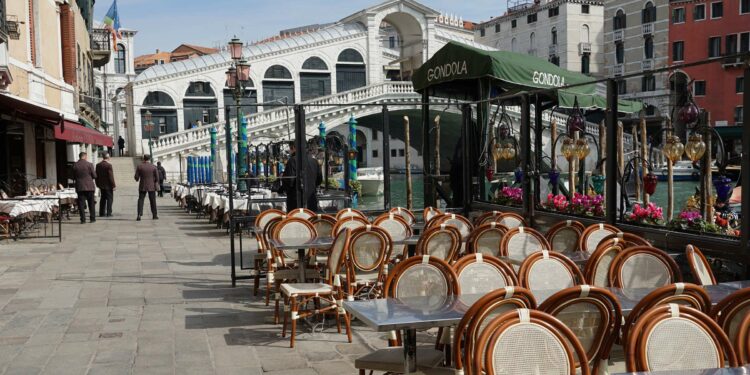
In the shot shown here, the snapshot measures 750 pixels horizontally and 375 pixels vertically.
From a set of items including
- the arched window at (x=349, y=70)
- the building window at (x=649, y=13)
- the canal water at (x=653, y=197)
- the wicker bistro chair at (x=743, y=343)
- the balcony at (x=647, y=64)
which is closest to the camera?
the wicker bistro chair at (x=743, y=343)

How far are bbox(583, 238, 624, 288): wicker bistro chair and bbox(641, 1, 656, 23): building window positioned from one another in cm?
4980

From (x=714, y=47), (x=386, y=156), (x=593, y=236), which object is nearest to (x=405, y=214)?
(x=386, y=156)

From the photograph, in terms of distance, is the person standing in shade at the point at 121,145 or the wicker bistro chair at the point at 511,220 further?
the person standing in shade at the point at 121,145

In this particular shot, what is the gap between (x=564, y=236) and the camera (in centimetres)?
636

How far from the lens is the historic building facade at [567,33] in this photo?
5759cm

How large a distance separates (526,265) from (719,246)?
220 cm

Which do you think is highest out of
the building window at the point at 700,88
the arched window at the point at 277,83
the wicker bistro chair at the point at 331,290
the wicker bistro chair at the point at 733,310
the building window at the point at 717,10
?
the building window at the point at 717,10

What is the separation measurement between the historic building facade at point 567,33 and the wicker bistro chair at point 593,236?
52.2 m

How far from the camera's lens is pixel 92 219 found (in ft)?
55.1

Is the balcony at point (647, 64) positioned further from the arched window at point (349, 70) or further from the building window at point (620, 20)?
the arched window at point (349, 70)

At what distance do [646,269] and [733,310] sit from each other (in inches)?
52.3

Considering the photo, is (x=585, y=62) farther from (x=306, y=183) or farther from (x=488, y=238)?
(x=488, y=238)

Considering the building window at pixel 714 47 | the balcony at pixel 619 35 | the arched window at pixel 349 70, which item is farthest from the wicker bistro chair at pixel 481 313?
the balcony at pixel 619 35

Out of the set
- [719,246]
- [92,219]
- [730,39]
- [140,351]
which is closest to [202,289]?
[140,351]
